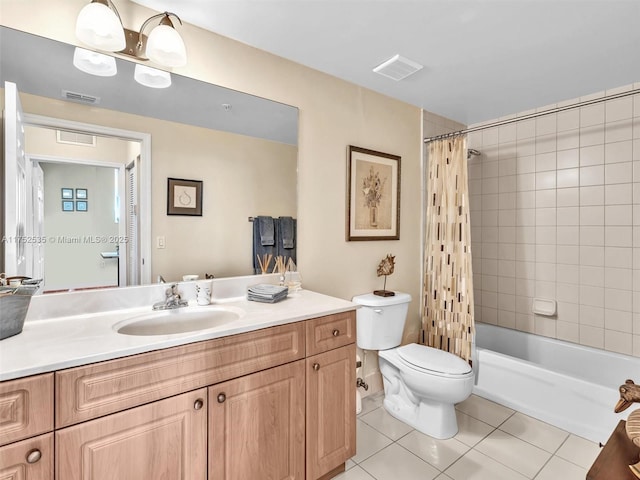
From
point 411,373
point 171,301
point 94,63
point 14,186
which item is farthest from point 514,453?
point 94,63

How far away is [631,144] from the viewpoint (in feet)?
7.50

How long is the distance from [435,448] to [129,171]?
2230 millimetres

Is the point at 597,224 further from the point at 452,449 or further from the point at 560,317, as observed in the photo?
the point at 452,449

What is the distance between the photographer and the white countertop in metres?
0.91

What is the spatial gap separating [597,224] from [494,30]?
173 centimetres

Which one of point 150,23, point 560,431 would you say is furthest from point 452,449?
point 150,23

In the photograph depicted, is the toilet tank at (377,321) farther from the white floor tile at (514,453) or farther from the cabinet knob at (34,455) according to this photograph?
the cabinet knob at (34,455)

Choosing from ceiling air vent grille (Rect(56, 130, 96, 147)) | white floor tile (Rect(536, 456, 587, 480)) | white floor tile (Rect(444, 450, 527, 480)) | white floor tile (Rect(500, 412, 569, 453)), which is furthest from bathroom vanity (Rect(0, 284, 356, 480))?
white floor tile (Rect(500, 412, 569, 453))

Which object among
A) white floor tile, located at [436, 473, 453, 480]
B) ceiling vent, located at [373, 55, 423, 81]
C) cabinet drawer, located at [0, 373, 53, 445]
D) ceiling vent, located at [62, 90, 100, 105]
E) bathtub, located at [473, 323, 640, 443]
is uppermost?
ceiling vent, located at [373, 55, 423, 81]

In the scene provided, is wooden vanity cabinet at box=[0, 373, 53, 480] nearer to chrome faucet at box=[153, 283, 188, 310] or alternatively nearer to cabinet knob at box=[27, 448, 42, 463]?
cabinet knob at box=[27, 448, 42, 463]

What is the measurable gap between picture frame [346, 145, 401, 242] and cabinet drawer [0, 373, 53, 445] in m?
1.74

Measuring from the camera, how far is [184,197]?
164cm

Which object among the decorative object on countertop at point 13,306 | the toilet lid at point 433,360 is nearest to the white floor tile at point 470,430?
the toilet lid at point 433,360

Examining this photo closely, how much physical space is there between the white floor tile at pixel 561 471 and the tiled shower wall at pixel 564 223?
113 cm
